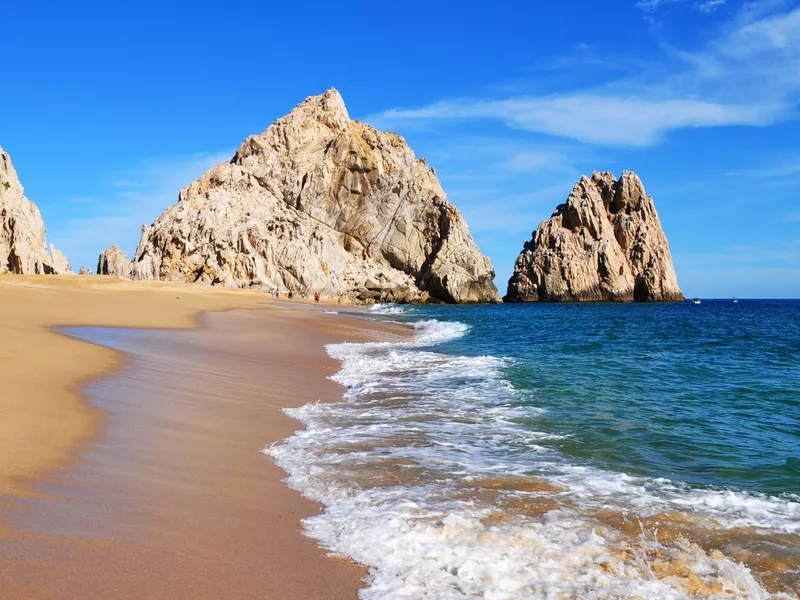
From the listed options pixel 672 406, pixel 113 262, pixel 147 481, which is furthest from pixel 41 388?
pixel 113 262

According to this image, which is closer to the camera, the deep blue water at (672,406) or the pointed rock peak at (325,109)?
the deep blue water at (672,406)

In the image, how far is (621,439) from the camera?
313 inches

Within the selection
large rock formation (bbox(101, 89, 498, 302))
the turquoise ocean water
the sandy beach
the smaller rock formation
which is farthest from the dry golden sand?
the smaller rock formation

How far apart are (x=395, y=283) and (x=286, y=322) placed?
58.4 m

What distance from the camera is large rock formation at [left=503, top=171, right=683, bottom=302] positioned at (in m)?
101

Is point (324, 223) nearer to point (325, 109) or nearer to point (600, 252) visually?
point (325, 109)

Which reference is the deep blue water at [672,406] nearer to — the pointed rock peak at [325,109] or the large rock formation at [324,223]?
the large rock formation at [324,223]

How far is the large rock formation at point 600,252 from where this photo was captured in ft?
333

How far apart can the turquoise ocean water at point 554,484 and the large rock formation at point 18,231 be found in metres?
38.7

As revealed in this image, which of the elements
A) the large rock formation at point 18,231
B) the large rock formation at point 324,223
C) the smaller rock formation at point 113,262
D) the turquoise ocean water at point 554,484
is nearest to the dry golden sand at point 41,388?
the turquoise ocean water at point 554,484

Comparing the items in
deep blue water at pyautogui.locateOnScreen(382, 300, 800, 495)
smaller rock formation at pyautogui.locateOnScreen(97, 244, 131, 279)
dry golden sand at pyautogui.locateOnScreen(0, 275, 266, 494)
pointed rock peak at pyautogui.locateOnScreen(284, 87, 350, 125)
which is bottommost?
deep blue water at pyautogui.locateOnScreen(382, 300, 800, 495)

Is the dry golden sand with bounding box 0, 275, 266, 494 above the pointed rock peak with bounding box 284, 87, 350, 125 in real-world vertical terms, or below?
below

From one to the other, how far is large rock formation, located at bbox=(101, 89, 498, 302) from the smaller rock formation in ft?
2.41

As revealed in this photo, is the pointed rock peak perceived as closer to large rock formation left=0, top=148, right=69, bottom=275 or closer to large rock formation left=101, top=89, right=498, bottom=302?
large rock formation left=101, top=89, right=498, bottom=302
